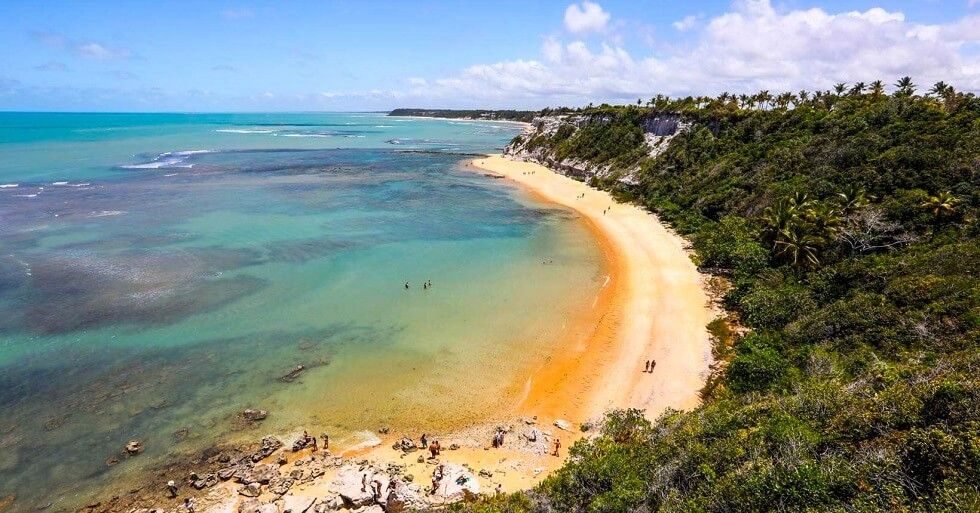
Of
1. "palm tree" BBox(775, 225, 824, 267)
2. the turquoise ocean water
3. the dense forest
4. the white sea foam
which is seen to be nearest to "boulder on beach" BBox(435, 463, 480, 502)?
the dense forest

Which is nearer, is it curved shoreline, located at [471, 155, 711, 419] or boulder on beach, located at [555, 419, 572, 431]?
boulder on beach, located at [555, 419, 572, 431]

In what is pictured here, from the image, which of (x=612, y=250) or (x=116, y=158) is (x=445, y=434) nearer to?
(x=612, y=250)

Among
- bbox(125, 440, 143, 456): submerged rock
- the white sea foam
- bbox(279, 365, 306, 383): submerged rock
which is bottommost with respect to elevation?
bbox(125, 440, 143, 456): submerged rock

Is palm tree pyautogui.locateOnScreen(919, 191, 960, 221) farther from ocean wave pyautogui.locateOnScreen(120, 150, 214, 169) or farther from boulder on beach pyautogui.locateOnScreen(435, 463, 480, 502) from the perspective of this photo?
ocean wave pyautogui.locateOnScreen(120, 150, 214, 169)

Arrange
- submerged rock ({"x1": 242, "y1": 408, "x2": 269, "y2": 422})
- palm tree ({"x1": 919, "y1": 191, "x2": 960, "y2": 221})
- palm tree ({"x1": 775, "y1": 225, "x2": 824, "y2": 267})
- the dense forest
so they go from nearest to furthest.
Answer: the dense forest, submerged rock ({"x1": 242, "y1": 408, "x2": 269, "y2": 422}), palm tree ({"x1": 919, "y1": 191, "x2": 960, "y2": 221}), palm tree ({"x1": 775, "y1": 225, "x2": 824, "y2": 267})

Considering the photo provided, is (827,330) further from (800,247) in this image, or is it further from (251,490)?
(251,490)

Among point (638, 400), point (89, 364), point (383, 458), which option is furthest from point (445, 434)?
point (89, 364)

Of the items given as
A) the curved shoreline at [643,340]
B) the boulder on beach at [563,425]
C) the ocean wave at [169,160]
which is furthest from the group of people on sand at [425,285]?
the ocean wave at [169,160]

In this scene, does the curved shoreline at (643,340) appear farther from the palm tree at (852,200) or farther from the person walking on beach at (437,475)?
the palm tree at (852,200)
